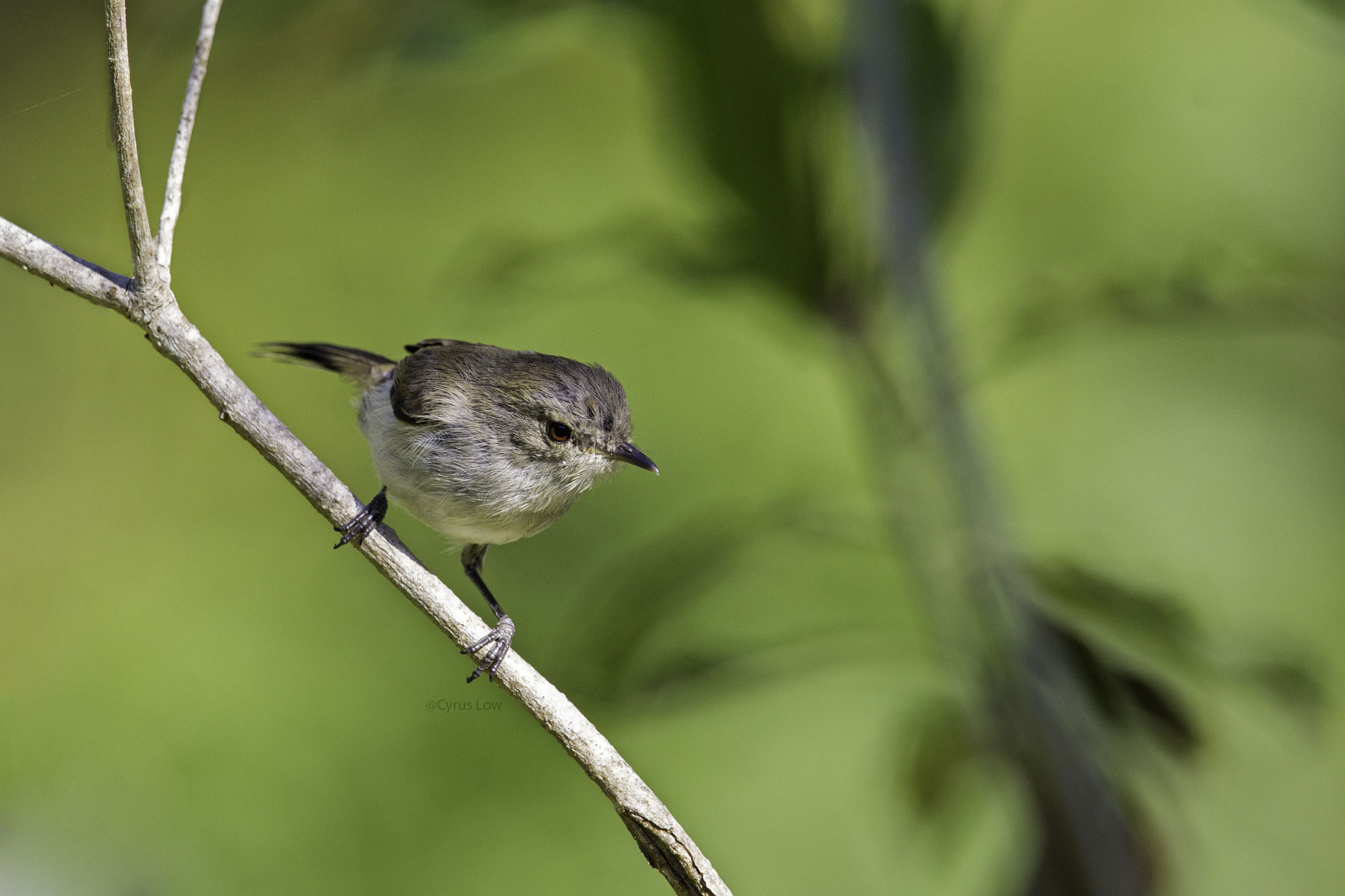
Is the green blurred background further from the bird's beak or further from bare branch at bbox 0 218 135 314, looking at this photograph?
bare branch at bbox 0 218 135 314

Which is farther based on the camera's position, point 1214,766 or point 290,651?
point 290,651

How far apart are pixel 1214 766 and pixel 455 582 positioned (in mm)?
1015

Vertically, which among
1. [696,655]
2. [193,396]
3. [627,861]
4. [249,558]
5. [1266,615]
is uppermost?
[193,396]

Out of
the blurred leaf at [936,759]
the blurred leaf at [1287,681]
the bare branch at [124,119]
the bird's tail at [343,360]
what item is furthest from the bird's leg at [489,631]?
the blurred leaf at [1287,681]

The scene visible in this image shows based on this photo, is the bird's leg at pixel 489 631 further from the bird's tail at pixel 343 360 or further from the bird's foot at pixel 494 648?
the bird's tail at pixel 343 360

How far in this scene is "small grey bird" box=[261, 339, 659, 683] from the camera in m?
0.88

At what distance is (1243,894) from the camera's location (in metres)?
1.36

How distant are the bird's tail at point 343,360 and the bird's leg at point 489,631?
24cm

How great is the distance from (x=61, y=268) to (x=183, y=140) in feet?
0.39

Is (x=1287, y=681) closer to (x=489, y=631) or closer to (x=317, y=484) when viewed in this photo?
(x=489, y=631)

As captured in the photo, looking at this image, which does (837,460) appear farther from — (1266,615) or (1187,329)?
(1266,615)

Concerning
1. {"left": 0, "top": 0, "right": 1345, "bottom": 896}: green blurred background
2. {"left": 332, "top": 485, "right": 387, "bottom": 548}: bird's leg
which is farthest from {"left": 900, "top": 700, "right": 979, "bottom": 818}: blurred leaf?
{"left": 332, "top": 485, "right": 387, "bottom": 548}: bird's leg

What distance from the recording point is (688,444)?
1.59 m

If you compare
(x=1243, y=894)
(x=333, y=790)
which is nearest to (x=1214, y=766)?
(x=1243, y=894)
